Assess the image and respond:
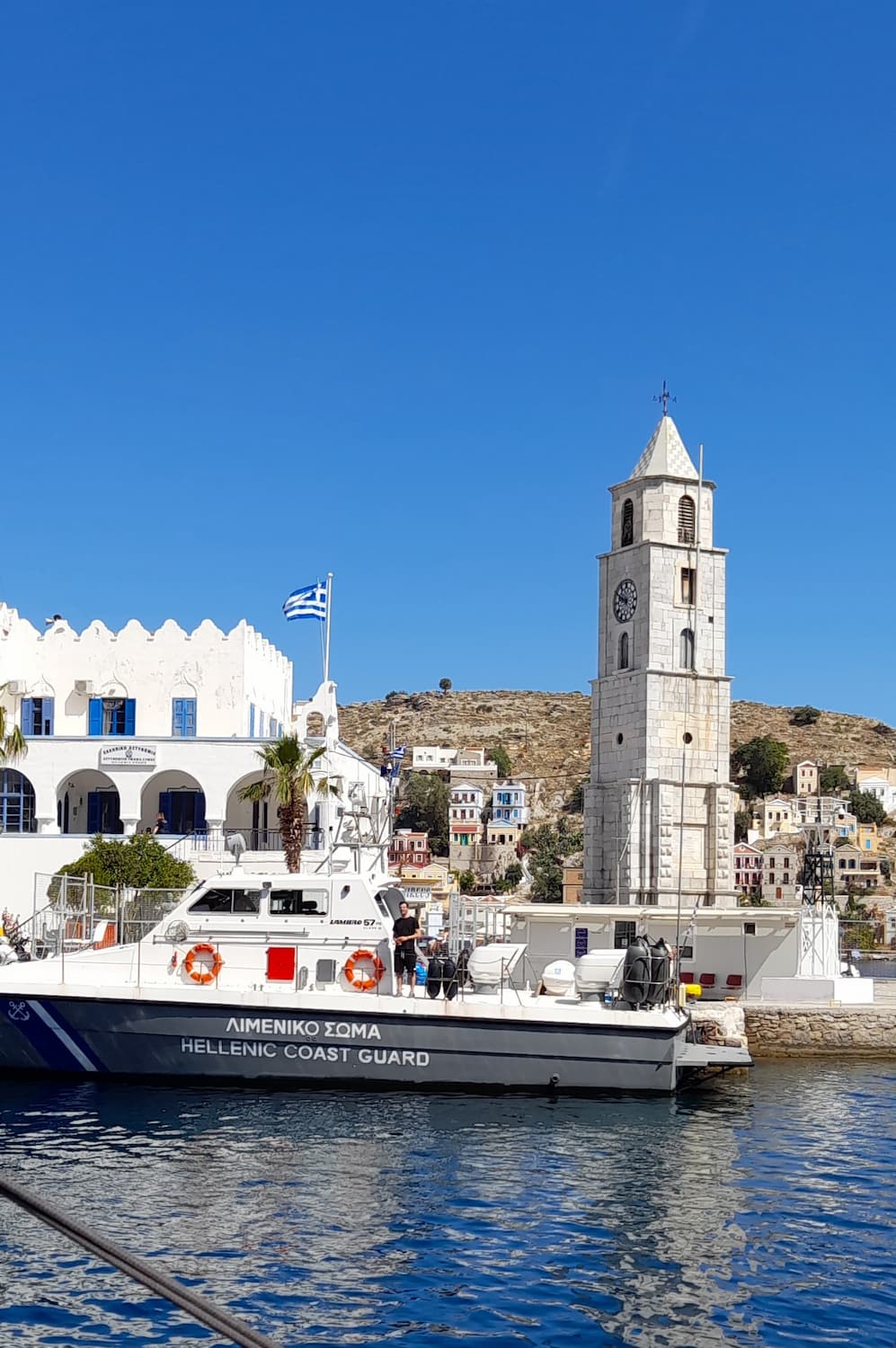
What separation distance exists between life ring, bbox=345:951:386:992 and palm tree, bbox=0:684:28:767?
15358 millimetres

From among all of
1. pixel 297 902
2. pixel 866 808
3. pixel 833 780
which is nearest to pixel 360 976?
pixel 297 902

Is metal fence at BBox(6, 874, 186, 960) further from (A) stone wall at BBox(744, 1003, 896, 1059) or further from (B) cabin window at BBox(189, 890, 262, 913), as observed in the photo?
(A) stone wall at BBox(744, 1003, 896, 1059)

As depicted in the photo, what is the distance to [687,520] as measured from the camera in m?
48.8

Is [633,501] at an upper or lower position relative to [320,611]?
upper

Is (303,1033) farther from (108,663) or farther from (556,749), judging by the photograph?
(556,749)

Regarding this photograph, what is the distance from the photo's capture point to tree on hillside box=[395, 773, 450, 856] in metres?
147

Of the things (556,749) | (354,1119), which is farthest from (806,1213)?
(556,749)

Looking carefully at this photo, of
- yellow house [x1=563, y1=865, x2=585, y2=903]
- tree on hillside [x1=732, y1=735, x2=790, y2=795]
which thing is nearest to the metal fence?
yellow house [x1=563, y1=865, x2=585, y2=903]

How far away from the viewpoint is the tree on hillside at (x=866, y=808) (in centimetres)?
14050

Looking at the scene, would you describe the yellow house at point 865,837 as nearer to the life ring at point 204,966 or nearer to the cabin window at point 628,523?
the cabin window at point 628,523

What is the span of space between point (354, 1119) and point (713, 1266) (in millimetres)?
6726

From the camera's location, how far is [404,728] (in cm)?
16325

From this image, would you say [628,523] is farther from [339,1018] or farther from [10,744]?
[339,1018]

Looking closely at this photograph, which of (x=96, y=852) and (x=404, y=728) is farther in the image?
(x=404, y=728)
